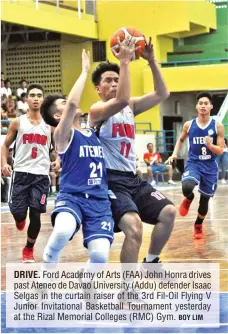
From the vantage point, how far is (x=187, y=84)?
32.0 meters

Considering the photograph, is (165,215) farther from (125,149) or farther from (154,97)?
(154,97)

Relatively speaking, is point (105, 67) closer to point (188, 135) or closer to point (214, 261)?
point (214, 261)

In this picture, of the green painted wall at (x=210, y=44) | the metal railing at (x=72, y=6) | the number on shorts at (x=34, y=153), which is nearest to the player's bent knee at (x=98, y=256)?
the number on shorts at (x=34, y=153)

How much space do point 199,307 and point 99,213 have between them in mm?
1111

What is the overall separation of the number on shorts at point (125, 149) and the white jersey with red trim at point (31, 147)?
3049 mm

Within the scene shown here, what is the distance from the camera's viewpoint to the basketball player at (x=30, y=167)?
9391mm

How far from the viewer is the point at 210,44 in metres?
34.3

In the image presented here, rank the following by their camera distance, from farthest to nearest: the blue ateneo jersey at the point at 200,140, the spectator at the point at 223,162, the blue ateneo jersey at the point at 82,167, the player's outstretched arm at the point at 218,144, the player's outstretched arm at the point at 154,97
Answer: the spectator at the point at 223,162 < the blue ateneo jersey at the point at 200,140 < the player's outstretched arm at the point at 218,144 < the player's outstretched arm at the point at 154,97 < the blue ateneo jersey at the point at 82,167

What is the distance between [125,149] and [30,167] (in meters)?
3.09

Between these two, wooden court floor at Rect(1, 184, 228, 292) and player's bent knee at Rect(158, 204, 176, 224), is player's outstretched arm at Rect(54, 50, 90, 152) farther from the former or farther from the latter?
wooden court floor at Rect(1, 184, 228, 292)

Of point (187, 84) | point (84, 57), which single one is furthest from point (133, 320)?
point (187, 84)

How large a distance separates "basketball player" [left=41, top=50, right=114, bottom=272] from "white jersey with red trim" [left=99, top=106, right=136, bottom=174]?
229mm

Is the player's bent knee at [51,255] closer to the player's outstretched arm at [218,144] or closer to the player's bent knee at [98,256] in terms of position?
the player's bent knee at [98,256]

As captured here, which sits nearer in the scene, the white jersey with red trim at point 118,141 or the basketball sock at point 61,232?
the basketball sock at point 61,232
